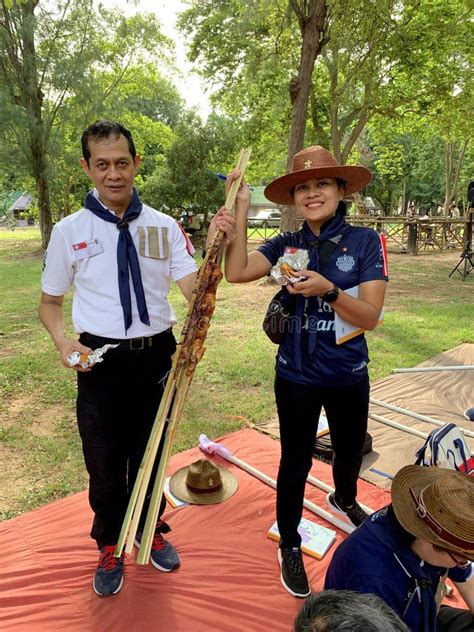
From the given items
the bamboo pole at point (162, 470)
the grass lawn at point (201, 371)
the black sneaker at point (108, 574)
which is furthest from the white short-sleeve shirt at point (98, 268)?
the grass lawn at point (201, 371)

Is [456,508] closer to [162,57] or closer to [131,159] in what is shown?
[131,159]

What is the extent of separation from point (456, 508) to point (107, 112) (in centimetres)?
1379

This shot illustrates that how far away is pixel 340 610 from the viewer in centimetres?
104

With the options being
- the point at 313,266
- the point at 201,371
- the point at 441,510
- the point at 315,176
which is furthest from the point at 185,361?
the point at 201,371

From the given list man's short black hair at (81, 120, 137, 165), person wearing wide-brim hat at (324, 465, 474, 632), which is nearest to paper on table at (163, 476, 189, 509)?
person wearing wide-brim hat at (324, 465, 474, 632)

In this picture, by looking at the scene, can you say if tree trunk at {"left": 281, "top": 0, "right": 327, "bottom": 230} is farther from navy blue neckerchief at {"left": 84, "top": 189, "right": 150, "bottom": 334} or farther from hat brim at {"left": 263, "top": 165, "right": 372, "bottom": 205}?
navy blue neckerchief at {"left": 84, "top": 189, "right": 150, "bottom": 334}

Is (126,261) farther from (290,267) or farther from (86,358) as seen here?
(290,267)

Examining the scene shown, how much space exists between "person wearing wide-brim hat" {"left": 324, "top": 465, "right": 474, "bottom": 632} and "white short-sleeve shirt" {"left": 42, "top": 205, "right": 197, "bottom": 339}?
3.79ft

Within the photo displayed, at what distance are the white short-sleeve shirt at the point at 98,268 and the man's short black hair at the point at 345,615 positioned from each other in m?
1.26

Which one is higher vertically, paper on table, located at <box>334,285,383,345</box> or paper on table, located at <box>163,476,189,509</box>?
paper on table, located at <box>334,285,383,345</box>

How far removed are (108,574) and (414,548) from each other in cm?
140

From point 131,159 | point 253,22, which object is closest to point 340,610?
point 131,159

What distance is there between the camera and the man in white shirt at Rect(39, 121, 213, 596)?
6.41ft

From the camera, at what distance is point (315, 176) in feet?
6.48
